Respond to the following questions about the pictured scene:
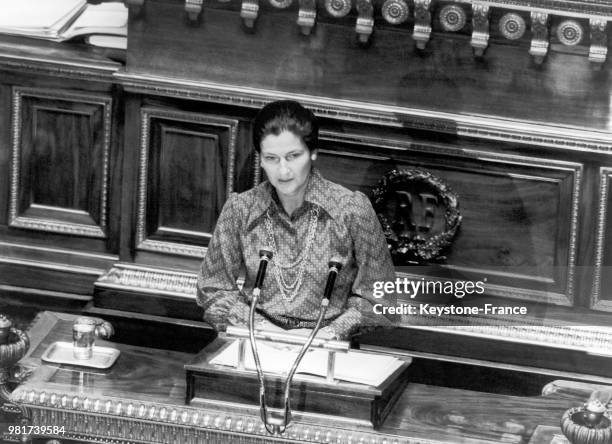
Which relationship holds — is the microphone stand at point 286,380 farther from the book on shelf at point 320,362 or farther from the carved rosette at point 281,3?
the carved rosette at point 281,3

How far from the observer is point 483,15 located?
515 cm

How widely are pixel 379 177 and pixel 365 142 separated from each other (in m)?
0.15

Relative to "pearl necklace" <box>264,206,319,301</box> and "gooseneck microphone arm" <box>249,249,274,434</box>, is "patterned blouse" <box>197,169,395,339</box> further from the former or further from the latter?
"gooseneck microphone arm" <box>249,249,274,434</box>

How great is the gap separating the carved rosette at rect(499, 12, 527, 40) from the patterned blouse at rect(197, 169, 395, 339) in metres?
0.89

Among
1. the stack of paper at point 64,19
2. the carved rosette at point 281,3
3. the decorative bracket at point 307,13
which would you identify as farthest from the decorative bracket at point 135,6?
the decorative bracket at point 307,13

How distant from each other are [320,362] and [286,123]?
777 mm

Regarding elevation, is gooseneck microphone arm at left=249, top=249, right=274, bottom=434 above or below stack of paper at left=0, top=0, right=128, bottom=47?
below

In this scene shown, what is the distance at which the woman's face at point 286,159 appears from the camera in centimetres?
453

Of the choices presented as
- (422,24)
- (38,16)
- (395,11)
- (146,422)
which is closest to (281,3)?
(395,11)

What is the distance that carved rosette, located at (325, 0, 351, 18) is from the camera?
529 cm

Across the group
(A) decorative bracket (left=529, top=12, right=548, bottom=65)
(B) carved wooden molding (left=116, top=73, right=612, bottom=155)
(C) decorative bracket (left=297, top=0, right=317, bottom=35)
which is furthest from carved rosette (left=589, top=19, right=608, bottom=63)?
(C) decorative bracket (left=297, top=0, right=317, bottom=35)

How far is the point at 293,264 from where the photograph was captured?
15.6ft

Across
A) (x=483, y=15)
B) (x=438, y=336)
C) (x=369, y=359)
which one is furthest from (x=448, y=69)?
(x=369, y=359)

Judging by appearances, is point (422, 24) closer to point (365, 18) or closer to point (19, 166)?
point (365, 18)
